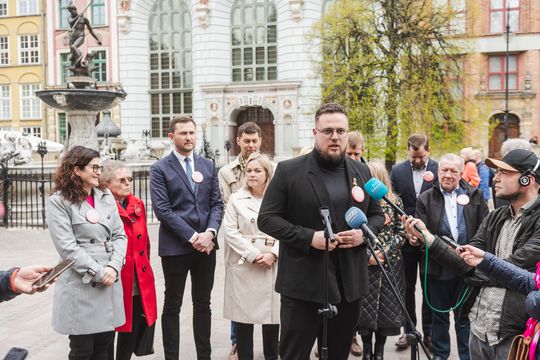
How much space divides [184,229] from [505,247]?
2.79m

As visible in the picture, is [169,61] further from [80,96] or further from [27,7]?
[80,96]

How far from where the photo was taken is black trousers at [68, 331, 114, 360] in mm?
4281

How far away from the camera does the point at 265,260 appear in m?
5.18

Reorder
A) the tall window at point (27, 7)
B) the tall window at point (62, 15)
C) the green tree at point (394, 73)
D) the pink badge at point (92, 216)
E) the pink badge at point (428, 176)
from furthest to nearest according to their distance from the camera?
the tall window at point (27, 7)
the tall window at point (62, 15)
the green tree at point (394, 73)
the pink badge at point (428, 176)
the pink badge at point (92, 216)

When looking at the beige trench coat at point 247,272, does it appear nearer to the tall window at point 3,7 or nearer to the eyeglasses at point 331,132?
the eyeglasses at point 331,132

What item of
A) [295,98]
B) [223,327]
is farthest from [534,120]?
[223,327]

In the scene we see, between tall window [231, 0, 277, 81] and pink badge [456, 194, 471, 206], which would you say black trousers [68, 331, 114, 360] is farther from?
tall window [231, 0, 277, 81]

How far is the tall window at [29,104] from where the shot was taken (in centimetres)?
4581

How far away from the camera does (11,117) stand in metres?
46.2

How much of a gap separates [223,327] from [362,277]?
10.8 feet

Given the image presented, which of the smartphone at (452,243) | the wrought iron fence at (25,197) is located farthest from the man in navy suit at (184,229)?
the wrought iron fence at (25,197)

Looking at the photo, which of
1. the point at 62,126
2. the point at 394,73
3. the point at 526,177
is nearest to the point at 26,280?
the point at 526,177

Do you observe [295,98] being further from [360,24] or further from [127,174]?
[127,174]

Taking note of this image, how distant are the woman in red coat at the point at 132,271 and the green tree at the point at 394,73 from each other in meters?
16.4
